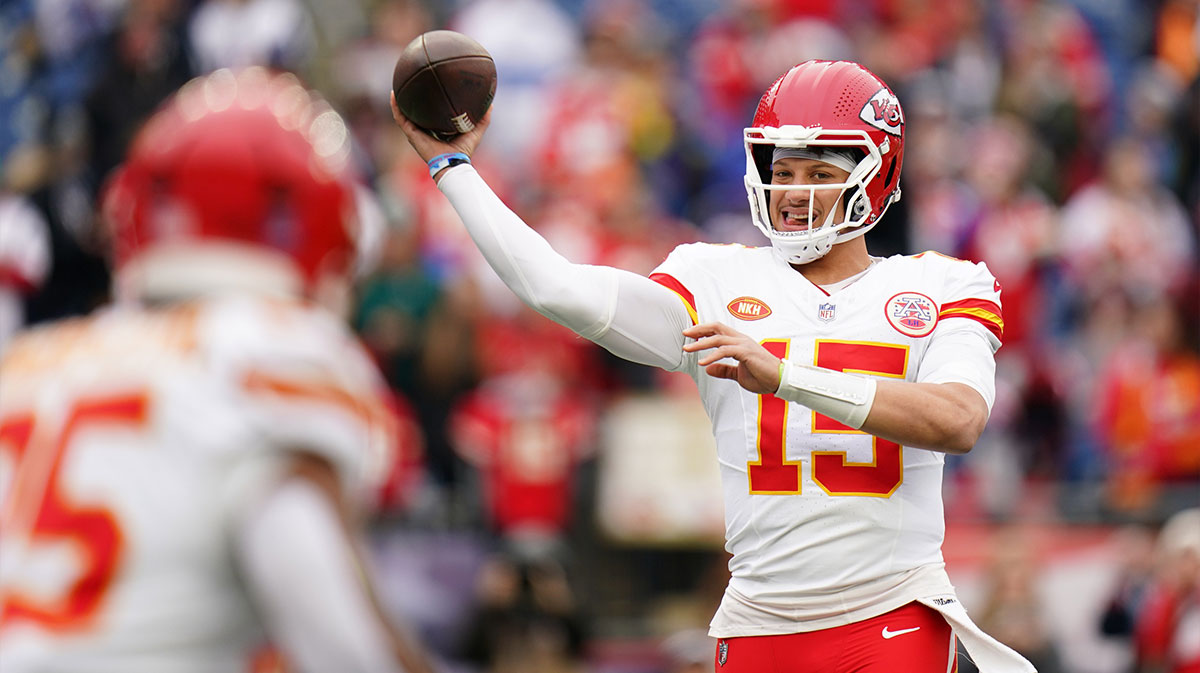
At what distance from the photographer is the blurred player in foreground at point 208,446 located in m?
3.24

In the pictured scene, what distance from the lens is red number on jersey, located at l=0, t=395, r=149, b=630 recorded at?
335cm

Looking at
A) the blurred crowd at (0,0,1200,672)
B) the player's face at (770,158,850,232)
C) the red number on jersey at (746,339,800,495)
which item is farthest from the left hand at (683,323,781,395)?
the blurred crowd at (0,0,1200,672)

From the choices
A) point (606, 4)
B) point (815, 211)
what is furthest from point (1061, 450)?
point (815, 211)

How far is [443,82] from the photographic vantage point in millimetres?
3723

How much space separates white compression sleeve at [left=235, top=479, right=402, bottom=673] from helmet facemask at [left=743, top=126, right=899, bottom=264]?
3.96 ft

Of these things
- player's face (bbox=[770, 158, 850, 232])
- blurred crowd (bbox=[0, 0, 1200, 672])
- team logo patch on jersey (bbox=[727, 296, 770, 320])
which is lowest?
blurred crowd (bbox=[0, 0, 1200, 672])

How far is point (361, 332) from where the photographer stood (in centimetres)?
990

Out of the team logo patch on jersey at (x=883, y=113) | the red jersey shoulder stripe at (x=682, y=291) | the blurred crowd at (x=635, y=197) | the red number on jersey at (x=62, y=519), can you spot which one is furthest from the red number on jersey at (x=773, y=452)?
the blurred crowd at (x=635, y=197)

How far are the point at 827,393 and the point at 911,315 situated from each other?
39cm

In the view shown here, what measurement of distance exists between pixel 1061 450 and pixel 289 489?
788 cm

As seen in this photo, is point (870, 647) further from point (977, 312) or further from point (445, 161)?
point (445, 161)

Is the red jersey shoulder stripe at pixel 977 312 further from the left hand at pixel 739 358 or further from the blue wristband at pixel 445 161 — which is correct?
the blue wristband at pixel 445 161

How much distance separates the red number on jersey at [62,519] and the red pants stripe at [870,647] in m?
1.35

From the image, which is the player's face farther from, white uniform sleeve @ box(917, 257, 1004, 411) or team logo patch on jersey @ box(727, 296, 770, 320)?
white uniform sleeve @ box(917, 257, 1004, 411)
